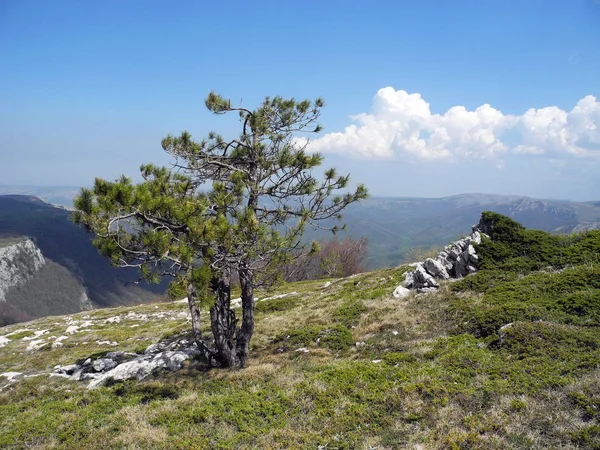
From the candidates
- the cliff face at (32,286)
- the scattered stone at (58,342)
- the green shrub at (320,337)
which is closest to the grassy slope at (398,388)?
the green shrub at (320,337)

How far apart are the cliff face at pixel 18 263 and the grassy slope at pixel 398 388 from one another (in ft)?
649

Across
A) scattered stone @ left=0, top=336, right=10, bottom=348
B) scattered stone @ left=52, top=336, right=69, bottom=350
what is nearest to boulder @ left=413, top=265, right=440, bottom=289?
scattered stone @ left=52, top=336, right=69, bottom=350

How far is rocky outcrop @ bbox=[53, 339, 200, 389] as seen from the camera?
1566 centimetres

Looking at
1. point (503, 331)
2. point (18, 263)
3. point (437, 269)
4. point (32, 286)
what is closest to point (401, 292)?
point (437, 269)

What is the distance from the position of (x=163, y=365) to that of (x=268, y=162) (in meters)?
10.8

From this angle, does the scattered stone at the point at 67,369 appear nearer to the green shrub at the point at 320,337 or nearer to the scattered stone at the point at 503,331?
the green shrub at the point at 320,337

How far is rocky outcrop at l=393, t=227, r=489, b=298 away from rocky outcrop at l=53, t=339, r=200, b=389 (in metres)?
13.0

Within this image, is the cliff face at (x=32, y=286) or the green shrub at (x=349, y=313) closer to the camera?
the green shrub at (x=349, y=313)

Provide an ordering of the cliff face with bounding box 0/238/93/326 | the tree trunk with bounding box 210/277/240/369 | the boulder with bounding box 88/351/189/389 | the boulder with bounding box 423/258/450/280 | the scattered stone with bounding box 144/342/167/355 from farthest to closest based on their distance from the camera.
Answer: the cliff face with bounding box 0/238/93/326, the boulder with bounding box 423/258/450/280, the scattered stone with bounding box 144/342/167/355, the boulder with bounding box 88/351/189/389, the tree trunk with bounding box 210/277/240/369

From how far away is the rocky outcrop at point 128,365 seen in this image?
617 inches

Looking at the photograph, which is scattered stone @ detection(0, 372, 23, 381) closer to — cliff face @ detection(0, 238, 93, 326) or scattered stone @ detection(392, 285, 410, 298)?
scattered stone @ detection(392, 285, 410, 298)

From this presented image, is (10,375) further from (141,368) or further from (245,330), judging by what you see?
(245,330)

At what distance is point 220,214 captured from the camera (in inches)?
399

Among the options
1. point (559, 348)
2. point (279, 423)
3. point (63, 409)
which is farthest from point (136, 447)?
point (559, 348)
